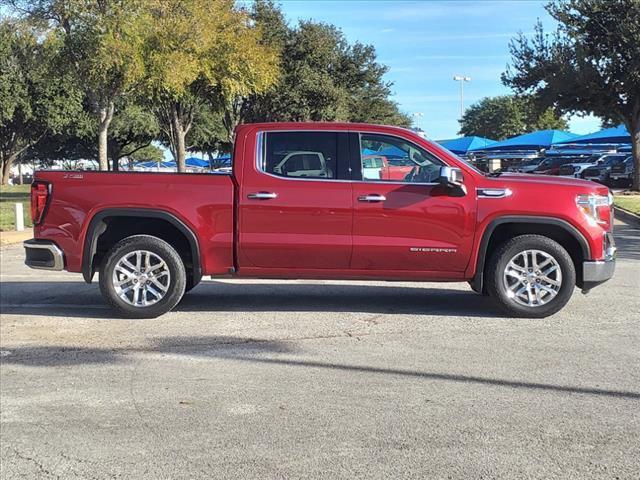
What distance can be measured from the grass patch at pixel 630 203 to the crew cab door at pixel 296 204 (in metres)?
13.4

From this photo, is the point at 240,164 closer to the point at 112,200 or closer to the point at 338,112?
the point at 112,200

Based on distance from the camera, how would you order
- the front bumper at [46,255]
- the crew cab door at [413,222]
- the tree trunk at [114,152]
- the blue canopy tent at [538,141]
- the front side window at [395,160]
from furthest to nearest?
the tree trunk at [114,152]
the blue canopy tent at [538,141]
the front bumper at [46,255]
the front side window at [395,160]
the crew cab door at [413,222]

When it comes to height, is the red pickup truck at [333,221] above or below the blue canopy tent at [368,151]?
below

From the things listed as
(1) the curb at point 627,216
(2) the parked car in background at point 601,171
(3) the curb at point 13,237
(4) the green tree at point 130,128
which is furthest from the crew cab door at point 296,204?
(4) the green tree at point 130,128

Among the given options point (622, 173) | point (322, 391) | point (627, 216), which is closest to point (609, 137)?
point (622, 173)

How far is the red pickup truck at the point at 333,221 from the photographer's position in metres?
6.70

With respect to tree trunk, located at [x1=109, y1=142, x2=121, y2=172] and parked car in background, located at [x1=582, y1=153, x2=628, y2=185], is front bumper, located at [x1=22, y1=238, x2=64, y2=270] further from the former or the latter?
tree trunk, located at [x1=109, y1=142, x2=121, y2=172]

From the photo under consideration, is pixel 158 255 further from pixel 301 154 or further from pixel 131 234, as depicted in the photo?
pixel 301 154

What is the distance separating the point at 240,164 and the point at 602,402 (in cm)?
407

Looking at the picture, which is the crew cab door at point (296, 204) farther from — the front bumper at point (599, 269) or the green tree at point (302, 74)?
the green tree at point (302, 74)

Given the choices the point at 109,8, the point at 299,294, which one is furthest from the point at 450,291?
the point at 109,8

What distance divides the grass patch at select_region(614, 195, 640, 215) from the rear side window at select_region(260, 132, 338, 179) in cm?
1339

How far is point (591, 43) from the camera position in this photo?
2172cm

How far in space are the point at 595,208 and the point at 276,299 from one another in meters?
3.74
